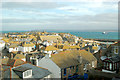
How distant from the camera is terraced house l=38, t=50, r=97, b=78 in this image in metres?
18.4

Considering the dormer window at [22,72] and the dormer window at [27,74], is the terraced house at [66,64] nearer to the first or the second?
the dormer window at [27,74]

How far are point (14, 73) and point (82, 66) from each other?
9.49 m

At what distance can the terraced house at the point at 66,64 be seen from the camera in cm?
1842

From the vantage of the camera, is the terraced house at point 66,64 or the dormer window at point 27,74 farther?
the terraced house at point 66,64

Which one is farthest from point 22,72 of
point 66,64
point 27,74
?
point 66,64

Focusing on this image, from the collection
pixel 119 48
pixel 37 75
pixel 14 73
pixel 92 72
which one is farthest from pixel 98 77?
pixel 14 73

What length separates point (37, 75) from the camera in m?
16.0

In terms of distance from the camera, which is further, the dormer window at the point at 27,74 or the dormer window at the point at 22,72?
the dormer window at the point at 27,74

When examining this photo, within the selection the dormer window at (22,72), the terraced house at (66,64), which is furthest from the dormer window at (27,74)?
the terraced house at (66,64)

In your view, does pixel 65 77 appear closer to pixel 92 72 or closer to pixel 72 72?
pixel 72 72

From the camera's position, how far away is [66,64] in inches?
763

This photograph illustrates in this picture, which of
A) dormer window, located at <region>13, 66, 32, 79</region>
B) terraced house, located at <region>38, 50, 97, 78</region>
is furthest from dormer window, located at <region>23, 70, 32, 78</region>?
terraced house, located at <region>38, 50, 97, 78</region>

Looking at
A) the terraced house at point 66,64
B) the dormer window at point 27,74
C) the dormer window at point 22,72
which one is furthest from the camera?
the terraced house at point 66,64

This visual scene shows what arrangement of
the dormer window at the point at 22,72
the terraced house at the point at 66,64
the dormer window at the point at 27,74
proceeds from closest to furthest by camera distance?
the dormer window at the point at 22,72
the dormer window at the point at 27,74
the terraced house at the point at 66,64
